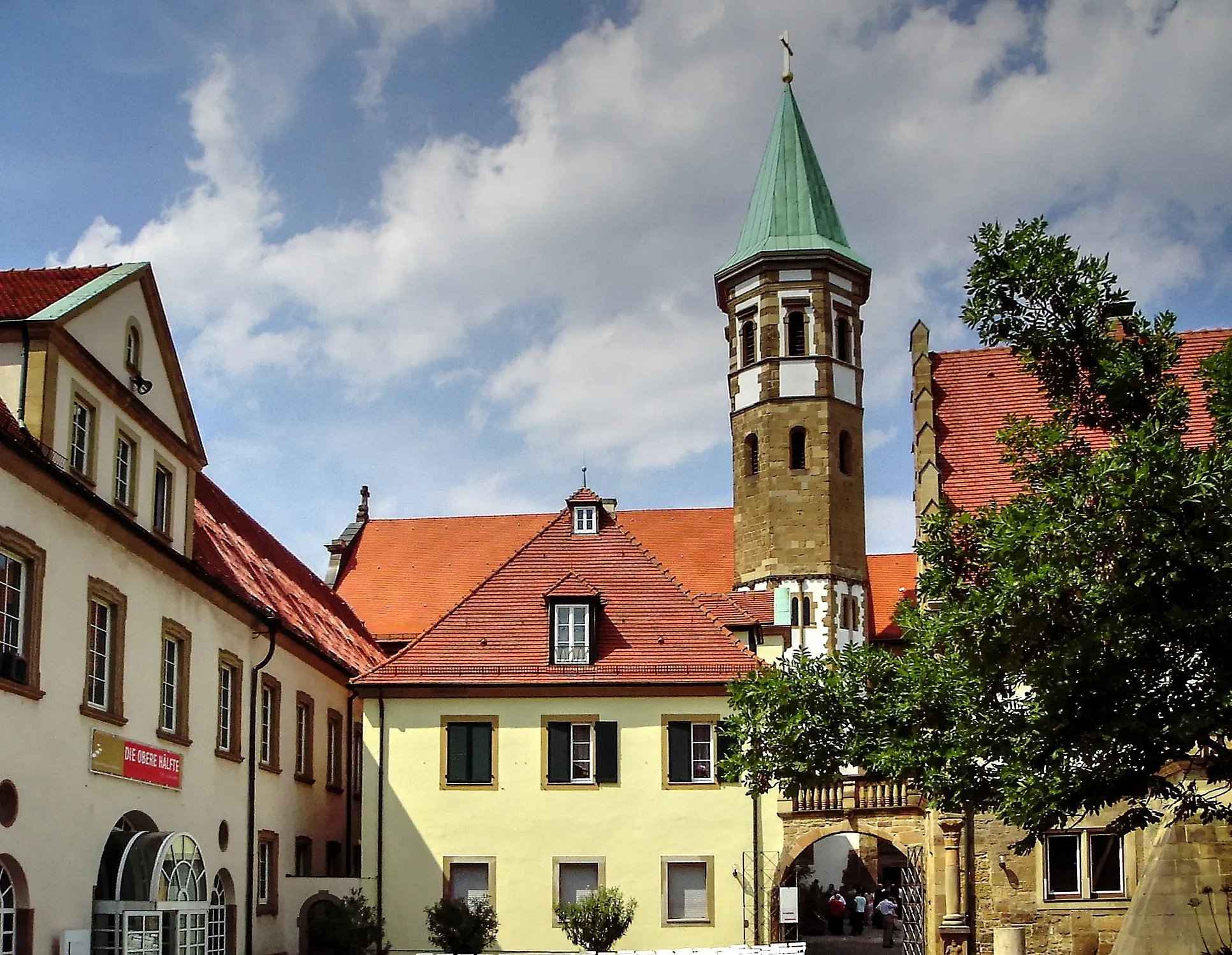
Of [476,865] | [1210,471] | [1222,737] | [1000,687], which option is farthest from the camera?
[476,865]

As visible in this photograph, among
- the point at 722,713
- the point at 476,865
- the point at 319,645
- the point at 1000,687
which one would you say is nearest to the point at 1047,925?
the point at 722,713

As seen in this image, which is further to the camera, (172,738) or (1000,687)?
(172,738)

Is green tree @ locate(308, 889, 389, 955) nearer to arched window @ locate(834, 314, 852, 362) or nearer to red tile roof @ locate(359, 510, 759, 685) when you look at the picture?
red tile roof @ locate(359, 510, 759, 685)

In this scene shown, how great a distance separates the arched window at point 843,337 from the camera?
51281 millimetres

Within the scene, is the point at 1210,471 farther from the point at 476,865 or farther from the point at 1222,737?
the point at 476,865

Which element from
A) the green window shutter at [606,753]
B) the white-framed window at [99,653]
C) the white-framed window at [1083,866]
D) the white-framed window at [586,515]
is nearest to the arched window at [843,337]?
the white-framed window at [586,515]

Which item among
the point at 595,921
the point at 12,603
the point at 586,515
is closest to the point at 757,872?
the point at 595,921

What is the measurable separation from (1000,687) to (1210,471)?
3973 mm

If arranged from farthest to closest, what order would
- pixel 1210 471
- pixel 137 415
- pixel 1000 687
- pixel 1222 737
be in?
1. pixel 137 415
2. pixel 1000 687
3. pixel 1222 737
4. pixel 1210 471

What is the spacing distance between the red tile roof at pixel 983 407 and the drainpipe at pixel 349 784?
46.0 ft

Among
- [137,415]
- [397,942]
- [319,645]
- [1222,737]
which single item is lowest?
[397,942]

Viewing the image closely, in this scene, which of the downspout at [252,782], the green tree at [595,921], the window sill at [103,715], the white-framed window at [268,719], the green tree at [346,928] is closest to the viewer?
the window sill at [103,715]

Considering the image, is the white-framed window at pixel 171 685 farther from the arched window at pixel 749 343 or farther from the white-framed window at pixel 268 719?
the arched window at pixel 749 343

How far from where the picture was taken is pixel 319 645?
35.2 metres
